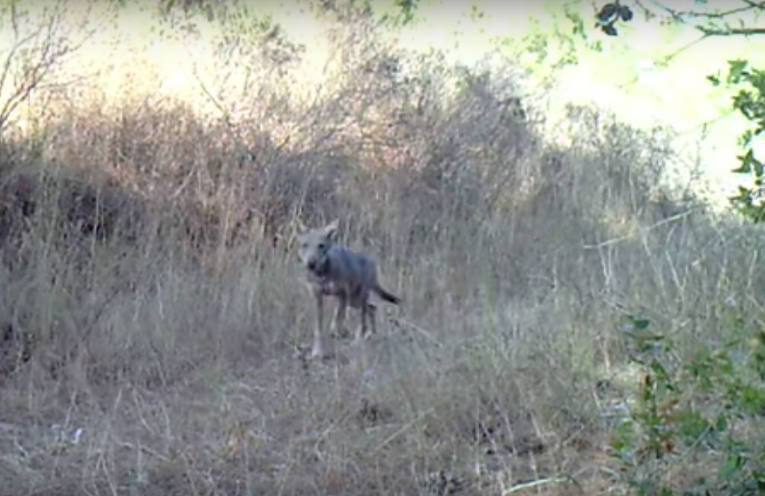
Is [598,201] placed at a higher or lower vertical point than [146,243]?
higher

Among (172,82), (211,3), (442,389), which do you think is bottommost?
(442,389)

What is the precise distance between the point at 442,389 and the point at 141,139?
5.61 meters

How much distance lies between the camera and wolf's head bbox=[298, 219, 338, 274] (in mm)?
8883

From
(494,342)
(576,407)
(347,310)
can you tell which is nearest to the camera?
(576,407)

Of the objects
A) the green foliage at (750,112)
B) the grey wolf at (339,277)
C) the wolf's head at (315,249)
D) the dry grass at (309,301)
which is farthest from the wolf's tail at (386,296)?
the green foliage at (750,112)

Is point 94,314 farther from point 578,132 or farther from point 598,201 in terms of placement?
point 578,132

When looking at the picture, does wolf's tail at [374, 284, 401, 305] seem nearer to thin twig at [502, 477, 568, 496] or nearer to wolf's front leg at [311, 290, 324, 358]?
wolf's front leg at [311, 290, 324, 358]

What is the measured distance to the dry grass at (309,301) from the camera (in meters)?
5.55

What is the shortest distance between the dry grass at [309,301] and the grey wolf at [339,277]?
0.18 m

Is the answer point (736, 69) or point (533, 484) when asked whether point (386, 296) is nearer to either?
point (533, 484)

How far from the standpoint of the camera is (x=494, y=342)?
21.9 feet

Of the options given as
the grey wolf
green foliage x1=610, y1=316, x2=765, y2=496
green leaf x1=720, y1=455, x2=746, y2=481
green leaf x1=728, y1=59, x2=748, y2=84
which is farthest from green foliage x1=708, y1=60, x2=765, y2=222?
the grey wolf

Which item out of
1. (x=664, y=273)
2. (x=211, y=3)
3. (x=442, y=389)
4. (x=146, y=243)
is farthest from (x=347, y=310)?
(x=211, y=3)

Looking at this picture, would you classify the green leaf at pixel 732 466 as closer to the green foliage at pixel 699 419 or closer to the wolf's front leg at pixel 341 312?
the green foliage at pixel 699 419
